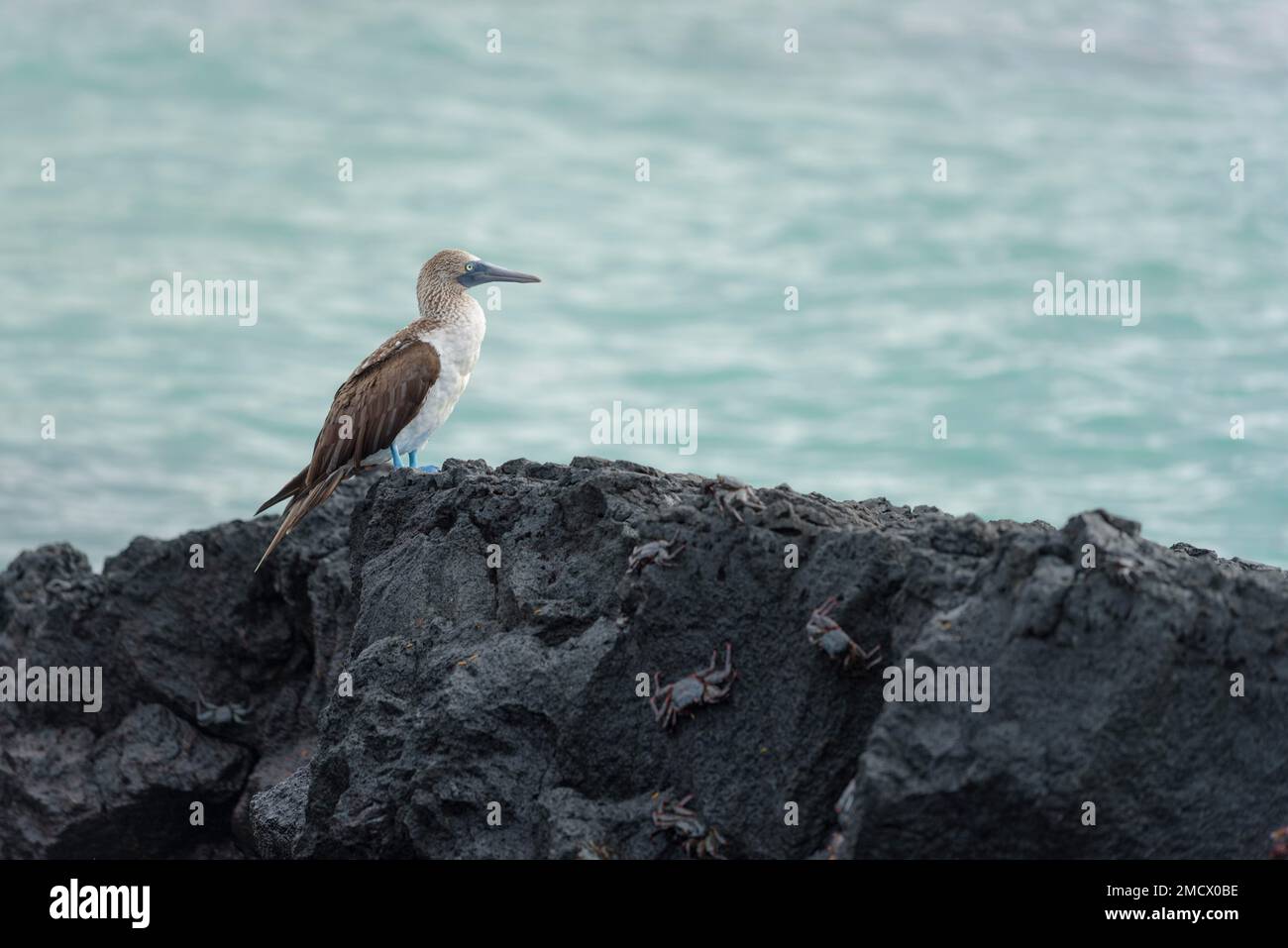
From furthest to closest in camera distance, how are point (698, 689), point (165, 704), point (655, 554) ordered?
point (165, 704)
point (655, 554)
point (698, 689)

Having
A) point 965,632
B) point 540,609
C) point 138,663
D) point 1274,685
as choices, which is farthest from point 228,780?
point 1274,685

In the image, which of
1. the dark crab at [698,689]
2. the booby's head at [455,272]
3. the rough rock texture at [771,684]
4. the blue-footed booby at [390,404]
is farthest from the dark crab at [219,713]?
the dark crab at [698,689]

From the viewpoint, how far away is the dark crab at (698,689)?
8.57 metres

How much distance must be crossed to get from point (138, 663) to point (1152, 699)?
12.7m

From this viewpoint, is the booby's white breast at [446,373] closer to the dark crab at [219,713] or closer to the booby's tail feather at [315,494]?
the booby's tail feather at [315,494]

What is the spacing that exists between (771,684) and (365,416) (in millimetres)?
6223

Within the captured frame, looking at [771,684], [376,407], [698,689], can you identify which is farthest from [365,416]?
[771,684]

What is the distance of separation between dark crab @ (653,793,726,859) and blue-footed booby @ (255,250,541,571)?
5.79 metres

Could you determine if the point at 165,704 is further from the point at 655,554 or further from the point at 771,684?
the point at 771,684

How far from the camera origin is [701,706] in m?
8.66

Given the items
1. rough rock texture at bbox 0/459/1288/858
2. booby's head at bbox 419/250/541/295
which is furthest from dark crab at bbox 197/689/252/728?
booby's head at bbox 419/250/541/295

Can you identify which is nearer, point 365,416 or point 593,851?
point 593,851

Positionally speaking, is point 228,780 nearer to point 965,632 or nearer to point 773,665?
point 773,665

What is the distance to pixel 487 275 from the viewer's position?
48.9 feet
